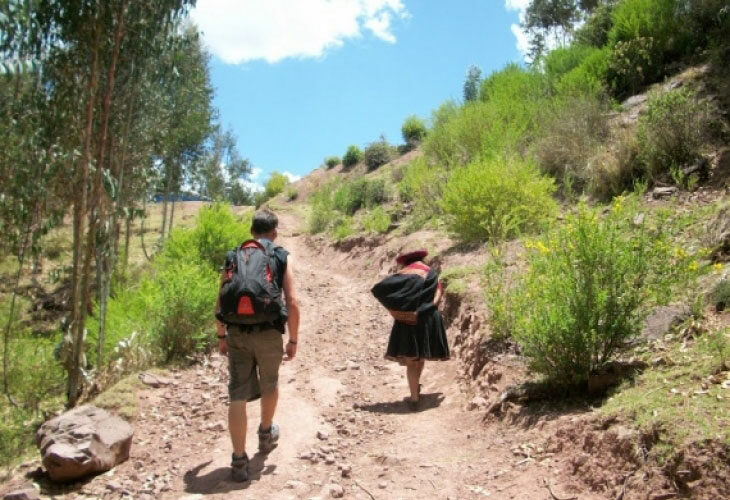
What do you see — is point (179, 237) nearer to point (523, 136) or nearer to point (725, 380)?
point (523, 136)

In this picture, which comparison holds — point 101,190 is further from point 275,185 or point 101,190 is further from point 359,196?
point 275,185

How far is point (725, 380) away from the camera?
3.39m

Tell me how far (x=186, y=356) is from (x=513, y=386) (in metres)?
4.03

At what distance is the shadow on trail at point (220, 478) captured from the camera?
4.01 m

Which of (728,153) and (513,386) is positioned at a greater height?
(728,153)

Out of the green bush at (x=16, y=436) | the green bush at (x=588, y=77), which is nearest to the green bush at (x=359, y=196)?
the green bush at (x=588, y=77)

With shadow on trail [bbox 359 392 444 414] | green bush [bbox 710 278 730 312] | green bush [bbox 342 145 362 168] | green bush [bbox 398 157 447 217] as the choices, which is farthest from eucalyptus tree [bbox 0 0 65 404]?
green bush [bbox 342 145 362 168]

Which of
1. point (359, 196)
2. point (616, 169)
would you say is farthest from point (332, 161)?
point (616, 169)

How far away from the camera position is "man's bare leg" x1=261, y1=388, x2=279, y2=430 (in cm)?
424

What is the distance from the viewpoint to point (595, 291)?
4051 mm

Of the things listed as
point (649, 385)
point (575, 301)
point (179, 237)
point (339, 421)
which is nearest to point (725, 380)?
point (649, 385)

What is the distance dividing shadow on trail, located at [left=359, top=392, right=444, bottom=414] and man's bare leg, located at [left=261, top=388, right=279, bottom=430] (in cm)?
129

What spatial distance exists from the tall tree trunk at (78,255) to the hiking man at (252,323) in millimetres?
2504

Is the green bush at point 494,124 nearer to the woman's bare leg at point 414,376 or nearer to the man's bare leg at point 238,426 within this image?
the woman's bare leg at point 414,376
